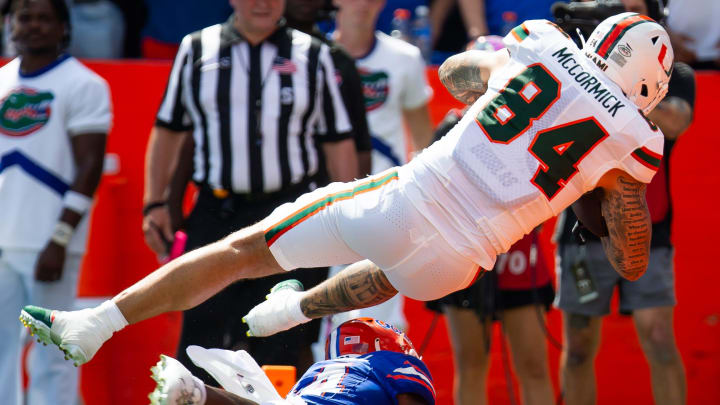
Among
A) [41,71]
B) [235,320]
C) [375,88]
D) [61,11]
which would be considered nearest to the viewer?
[235,320]

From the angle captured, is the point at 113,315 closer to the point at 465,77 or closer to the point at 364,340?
the point at 364,340

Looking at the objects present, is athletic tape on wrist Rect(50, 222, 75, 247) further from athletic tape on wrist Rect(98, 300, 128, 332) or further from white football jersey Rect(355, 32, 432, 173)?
athletic tape on wrist Rect(98, 300, 128, 332)

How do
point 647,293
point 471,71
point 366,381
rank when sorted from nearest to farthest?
1. point 366,381
2. point 471,71
3. point 647,293

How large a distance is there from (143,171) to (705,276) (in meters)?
3.54

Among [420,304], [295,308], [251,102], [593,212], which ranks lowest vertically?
[420,304]

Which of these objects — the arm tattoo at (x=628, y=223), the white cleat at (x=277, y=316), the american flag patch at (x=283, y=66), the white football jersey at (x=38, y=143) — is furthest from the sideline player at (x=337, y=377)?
the white football jersey at (x=38, y=143)

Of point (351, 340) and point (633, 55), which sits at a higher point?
point (633, 55)

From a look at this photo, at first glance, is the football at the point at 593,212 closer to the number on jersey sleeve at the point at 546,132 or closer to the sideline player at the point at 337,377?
the number on jersey sleeve at the point at 546,132

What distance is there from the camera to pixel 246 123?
6023 mm

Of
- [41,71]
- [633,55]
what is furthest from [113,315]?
[41,71]

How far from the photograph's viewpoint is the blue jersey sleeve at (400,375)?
4.01m

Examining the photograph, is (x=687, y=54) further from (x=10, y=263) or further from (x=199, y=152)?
(x=10, y=263)

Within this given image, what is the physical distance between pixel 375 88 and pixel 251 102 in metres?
1.60

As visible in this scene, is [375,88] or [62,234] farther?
[375,88]
